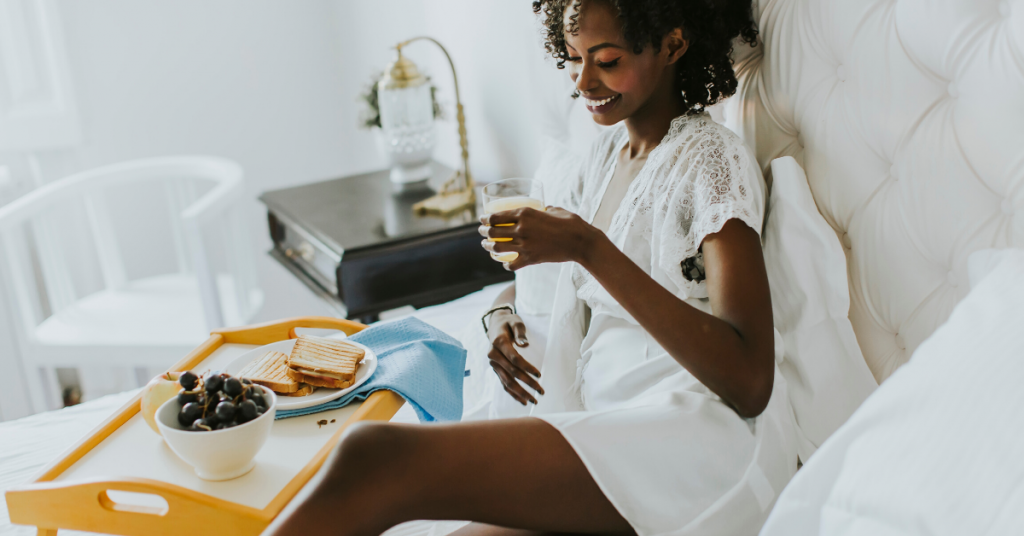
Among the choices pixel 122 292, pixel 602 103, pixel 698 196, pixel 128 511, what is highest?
pixel 602 103

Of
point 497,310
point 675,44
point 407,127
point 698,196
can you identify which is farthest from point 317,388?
point 407,127

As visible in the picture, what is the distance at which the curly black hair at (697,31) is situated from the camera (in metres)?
1.02

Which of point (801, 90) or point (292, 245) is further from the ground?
point (801, 90)

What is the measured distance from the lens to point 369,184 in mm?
2092

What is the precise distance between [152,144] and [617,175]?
6.67 feet

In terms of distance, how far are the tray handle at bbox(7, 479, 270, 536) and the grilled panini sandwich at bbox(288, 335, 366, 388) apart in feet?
0.74

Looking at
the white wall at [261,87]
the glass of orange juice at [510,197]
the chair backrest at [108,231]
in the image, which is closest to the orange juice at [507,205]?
the glass of orange juice at [510,197]

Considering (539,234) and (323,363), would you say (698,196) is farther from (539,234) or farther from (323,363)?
(323,363)

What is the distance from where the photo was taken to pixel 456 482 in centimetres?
84

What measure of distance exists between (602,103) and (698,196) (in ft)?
0.70

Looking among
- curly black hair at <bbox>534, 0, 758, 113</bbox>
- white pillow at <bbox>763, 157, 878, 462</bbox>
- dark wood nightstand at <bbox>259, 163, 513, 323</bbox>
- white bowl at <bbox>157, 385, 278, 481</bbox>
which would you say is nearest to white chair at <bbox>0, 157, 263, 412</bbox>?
dark wood nightstand at <bbox>259, 163, 513, 323</bbox>

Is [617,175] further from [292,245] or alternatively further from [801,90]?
[292,245]

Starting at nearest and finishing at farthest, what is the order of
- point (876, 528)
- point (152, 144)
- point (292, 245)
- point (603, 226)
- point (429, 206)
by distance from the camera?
point (876, 528) → point (603, 226) → point (429, 206) → point (292, 245) → point (152, 144)

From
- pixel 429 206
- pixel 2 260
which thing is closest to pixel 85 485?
pixel 429 206
